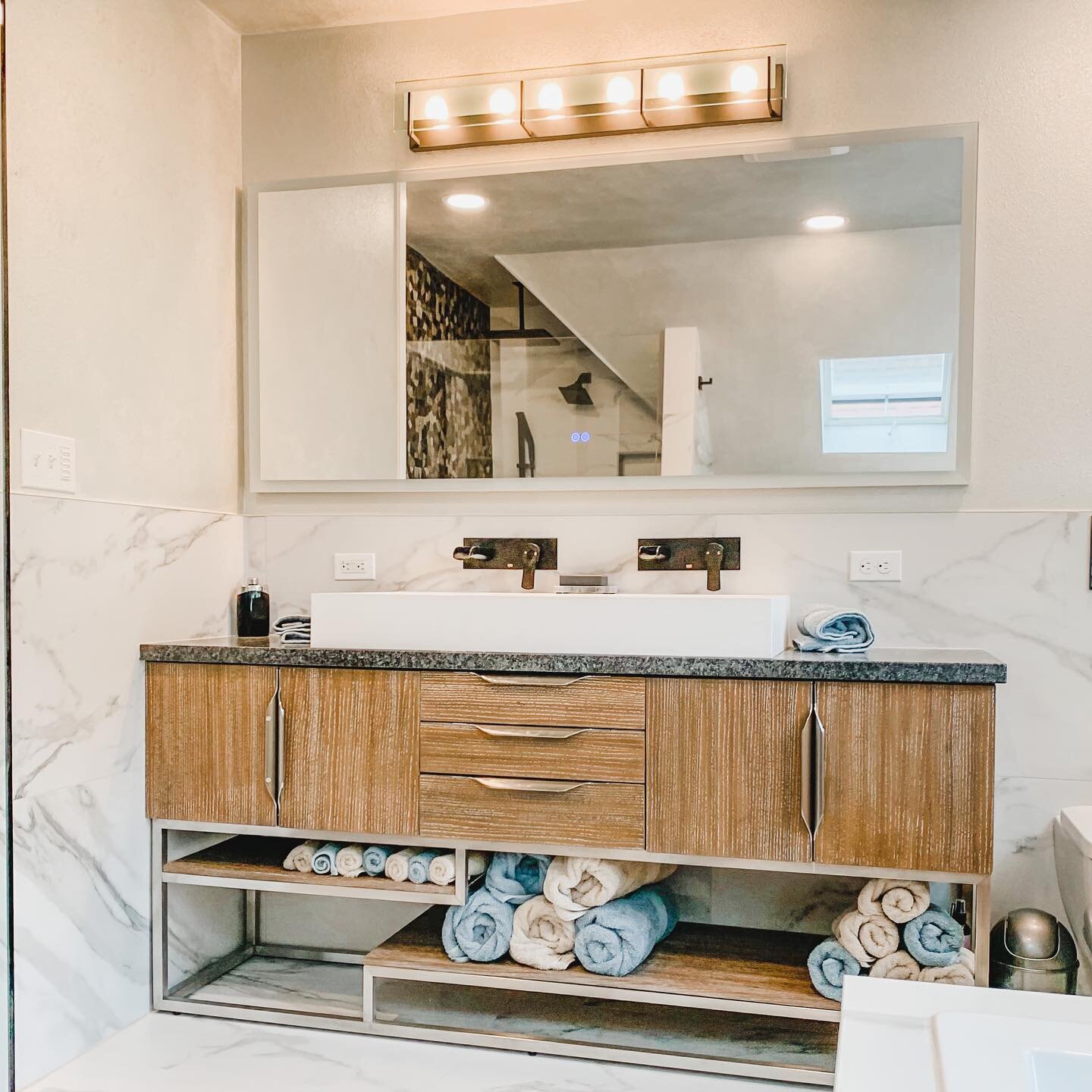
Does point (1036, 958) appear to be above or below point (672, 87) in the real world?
below

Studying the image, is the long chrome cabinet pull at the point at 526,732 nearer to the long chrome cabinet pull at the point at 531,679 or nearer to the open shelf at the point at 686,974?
the long chrome cabinet pull at the point at 531,679

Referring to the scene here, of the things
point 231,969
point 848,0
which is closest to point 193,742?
point 231,969

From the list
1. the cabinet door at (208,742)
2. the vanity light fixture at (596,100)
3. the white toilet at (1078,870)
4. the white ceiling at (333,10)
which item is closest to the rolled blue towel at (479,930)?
the cabinet door at (208,742)

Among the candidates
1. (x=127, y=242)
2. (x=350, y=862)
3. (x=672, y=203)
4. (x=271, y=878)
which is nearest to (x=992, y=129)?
(x=672, y=203)

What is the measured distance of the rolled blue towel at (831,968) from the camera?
6.94ft

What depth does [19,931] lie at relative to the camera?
2.08 metres

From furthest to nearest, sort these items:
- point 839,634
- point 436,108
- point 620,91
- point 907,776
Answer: point 436,108
point 620,91
point 839,634
point 907,776

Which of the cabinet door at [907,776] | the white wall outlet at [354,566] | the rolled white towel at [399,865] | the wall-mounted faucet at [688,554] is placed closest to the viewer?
the cabinet door at [907,776]

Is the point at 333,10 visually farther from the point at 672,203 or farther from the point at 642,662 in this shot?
the point at 642,662

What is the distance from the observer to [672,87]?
8.50ft

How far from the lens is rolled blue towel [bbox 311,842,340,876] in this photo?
2406 millimetres

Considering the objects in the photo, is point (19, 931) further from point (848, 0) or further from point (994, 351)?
point (848, 0)

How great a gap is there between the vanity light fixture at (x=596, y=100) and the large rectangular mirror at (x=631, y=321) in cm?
9

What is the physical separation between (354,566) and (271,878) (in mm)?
809
